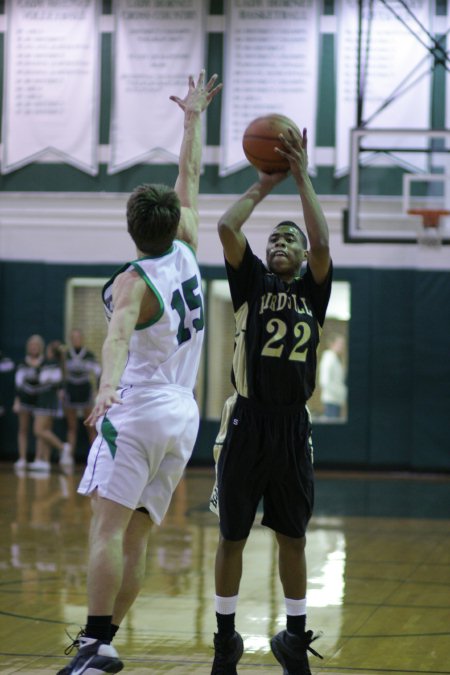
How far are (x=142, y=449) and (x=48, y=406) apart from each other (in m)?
10.5

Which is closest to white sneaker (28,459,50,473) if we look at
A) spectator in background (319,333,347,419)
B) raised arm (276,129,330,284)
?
spectator in background (319,333,347,419)

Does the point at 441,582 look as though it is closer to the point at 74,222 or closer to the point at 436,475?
the point at 436,475

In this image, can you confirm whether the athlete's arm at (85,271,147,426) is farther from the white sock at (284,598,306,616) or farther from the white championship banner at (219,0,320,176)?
the white championship banner at (219,0,320,176)

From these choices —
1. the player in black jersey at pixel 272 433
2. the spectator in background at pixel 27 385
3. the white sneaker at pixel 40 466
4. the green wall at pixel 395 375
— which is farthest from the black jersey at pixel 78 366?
the player in black jersey at pixel 272 433

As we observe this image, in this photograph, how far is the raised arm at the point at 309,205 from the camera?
167 inches

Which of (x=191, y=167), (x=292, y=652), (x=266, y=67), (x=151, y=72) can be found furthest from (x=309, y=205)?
(x=151, y=72)

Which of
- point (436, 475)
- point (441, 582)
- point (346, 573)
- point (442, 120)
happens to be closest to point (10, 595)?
point (346, 573)

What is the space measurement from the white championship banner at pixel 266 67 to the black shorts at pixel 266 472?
10838mm

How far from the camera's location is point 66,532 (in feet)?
28.2

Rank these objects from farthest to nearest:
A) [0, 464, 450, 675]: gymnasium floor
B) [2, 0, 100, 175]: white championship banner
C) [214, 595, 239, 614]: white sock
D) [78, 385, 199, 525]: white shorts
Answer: [2, 0, 100, 175]: white championship banner < [0, 464, 450, 675]: gymnasium floor < [214, 595, 239, 614]: white sock < [78, 385, 199, 525]: white shorts

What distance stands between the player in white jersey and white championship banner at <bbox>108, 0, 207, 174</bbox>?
1113 centimetres

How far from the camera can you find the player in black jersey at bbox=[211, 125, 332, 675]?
432 centimetres

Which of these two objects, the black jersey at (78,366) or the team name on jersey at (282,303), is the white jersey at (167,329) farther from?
the black jersey at (78,366)

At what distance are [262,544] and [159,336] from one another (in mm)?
4534
